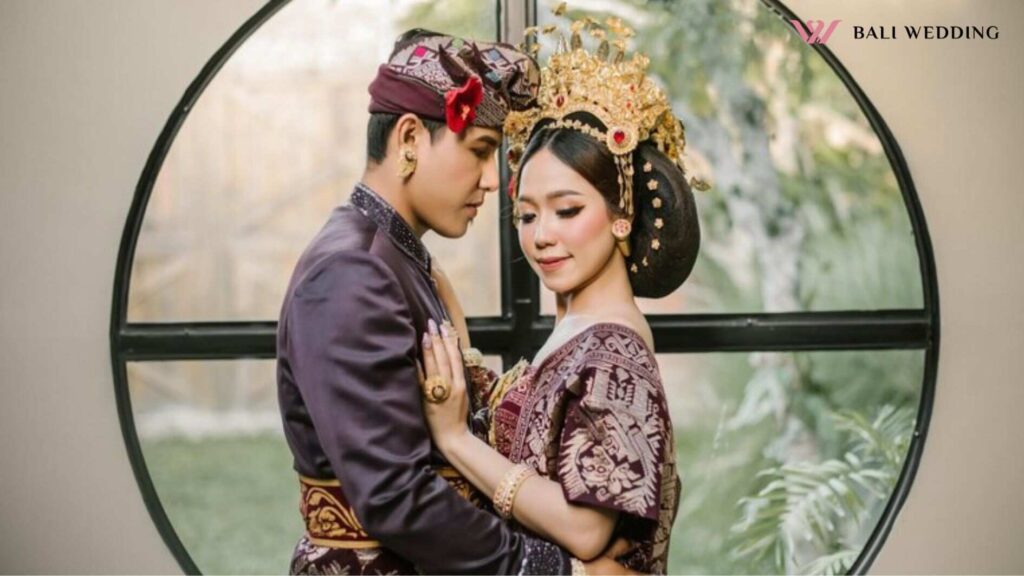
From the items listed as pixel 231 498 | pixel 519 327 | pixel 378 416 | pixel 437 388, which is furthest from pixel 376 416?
pixel 231 498

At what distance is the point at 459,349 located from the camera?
249cm

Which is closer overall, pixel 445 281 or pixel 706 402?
pixel 445 281

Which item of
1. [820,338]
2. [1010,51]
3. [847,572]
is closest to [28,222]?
[820,338]

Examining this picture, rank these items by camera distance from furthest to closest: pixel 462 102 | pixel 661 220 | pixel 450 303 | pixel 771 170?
1. pixel 771 170
2. pixel 450 303
3. pixel 661 220
4. pixel 462 102

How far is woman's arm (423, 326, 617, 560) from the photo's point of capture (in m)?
2.36

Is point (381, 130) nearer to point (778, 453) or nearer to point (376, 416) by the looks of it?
point (376, 416)

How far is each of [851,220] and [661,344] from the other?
656 mm

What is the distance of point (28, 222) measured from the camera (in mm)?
3770

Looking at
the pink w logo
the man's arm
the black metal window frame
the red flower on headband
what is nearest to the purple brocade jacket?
the man's arm

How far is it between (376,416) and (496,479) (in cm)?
25

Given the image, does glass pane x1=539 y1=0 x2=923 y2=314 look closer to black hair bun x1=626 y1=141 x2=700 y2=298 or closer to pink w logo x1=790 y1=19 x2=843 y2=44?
pink w logo x1=790 y1=19 x2=843 y2=44

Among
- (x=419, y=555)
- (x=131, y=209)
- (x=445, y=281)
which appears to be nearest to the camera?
(x=419, y=555)

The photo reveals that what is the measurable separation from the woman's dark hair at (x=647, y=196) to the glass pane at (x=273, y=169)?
1.30m

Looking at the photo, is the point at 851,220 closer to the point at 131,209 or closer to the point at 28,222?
the point at 131,209
